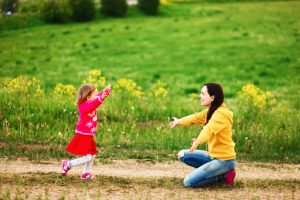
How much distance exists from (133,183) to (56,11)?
22.0m

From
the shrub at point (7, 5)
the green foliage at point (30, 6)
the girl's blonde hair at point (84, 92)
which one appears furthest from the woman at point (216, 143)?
the green foliage at point (30, 6)

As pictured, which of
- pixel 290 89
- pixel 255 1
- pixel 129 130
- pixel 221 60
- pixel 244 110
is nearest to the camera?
pixel 129 130

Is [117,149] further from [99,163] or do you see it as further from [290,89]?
[290,89]

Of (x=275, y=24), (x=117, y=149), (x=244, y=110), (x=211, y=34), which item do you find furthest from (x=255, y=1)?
(x=117, y=149)

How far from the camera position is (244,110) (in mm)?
11883

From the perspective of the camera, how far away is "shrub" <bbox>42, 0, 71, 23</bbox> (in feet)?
88.1

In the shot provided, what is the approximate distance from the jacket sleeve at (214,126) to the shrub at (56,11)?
20683 mm

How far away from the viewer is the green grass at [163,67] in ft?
32.3

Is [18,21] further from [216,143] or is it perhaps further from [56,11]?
[216,143]

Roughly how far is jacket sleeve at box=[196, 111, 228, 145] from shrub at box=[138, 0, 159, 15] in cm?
2818

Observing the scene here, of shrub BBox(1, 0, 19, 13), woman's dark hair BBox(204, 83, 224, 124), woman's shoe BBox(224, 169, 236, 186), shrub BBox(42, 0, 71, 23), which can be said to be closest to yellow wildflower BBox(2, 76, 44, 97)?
woman's dark hair BBox(204, 83, 224, 124)

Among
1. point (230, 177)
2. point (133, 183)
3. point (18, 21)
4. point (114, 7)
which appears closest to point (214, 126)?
point (230, 177)

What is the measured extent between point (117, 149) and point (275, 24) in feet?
80.3

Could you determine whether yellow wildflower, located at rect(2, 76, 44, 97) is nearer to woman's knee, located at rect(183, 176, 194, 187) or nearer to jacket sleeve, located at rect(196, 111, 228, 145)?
woman's knee, located at rect(183, 176, 194, 187)
